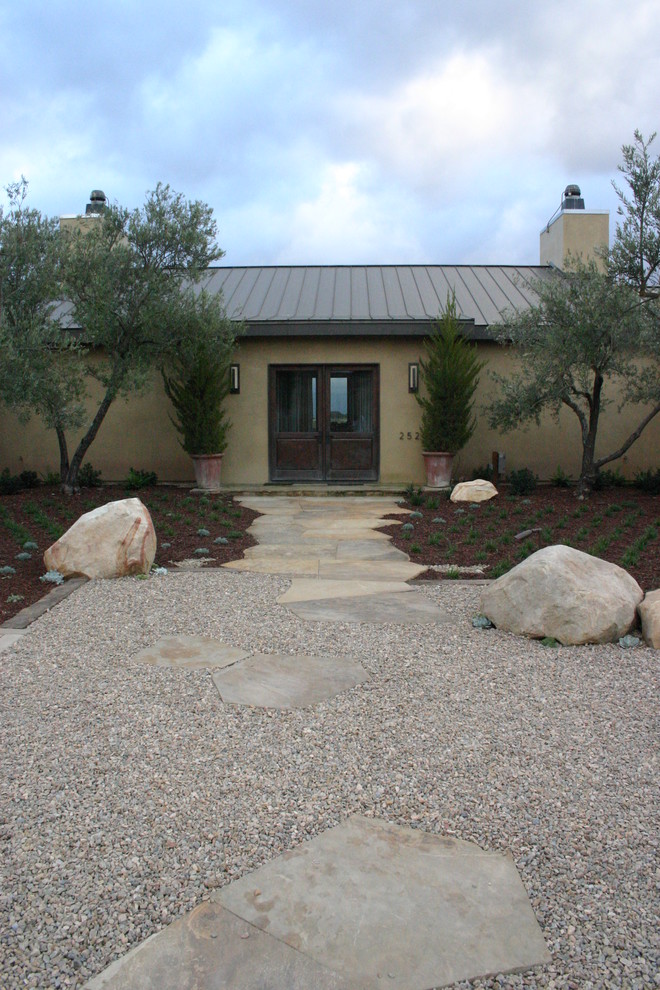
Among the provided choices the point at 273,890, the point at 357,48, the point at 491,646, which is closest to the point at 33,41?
the point at 357,48


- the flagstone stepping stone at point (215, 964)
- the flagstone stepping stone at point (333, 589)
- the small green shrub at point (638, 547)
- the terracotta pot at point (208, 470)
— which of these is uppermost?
the terracotta pot at point (208, 470)

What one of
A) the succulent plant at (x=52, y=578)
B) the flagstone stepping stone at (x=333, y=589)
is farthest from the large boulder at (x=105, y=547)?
the flagstone stepping stone at (x=333, y=589)

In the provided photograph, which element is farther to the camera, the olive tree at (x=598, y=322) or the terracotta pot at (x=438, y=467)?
the terracotta pot at (x=438, y=467)

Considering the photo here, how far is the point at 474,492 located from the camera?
9.36m

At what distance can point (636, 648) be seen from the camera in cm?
376

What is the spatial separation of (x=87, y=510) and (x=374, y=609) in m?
5.24

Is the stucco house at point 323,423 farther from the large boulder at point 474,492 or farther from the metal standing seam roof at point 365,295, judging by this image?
the large boulder at point 474,492

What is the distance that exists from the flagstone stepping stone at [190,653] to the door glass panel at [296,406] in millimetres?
7854

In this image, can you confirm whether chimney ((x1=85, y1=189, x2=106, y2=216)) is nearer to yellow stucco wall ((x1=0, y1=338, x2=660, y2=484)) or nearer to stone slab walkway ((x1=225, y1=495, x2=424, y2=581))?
yellow stucco wall ((x1=0, y1=338, x2=660, y2=484))

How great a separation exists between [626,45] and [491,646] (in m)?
7.94

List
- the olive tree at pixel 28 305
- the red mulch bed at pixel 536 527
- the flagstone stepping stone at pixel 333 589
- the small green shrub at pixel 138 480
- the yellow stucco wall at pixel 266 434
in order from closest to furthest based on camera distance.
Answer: the flagstone stepping stone at pixel 333 589, the red mulch bed at pixel 536 527, the olive tree at pixel 28 305, the small green shrub at pixel 138 480, the yellow stucco wall at pixel 266 434

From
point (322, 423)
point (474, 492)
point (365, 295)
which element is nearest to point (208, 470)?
point (322, 423)

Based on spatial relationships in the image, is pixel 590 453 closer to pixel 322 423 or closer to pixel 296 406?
pixel 322 423

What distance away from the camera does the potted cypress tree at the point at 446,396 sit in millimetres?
10234
